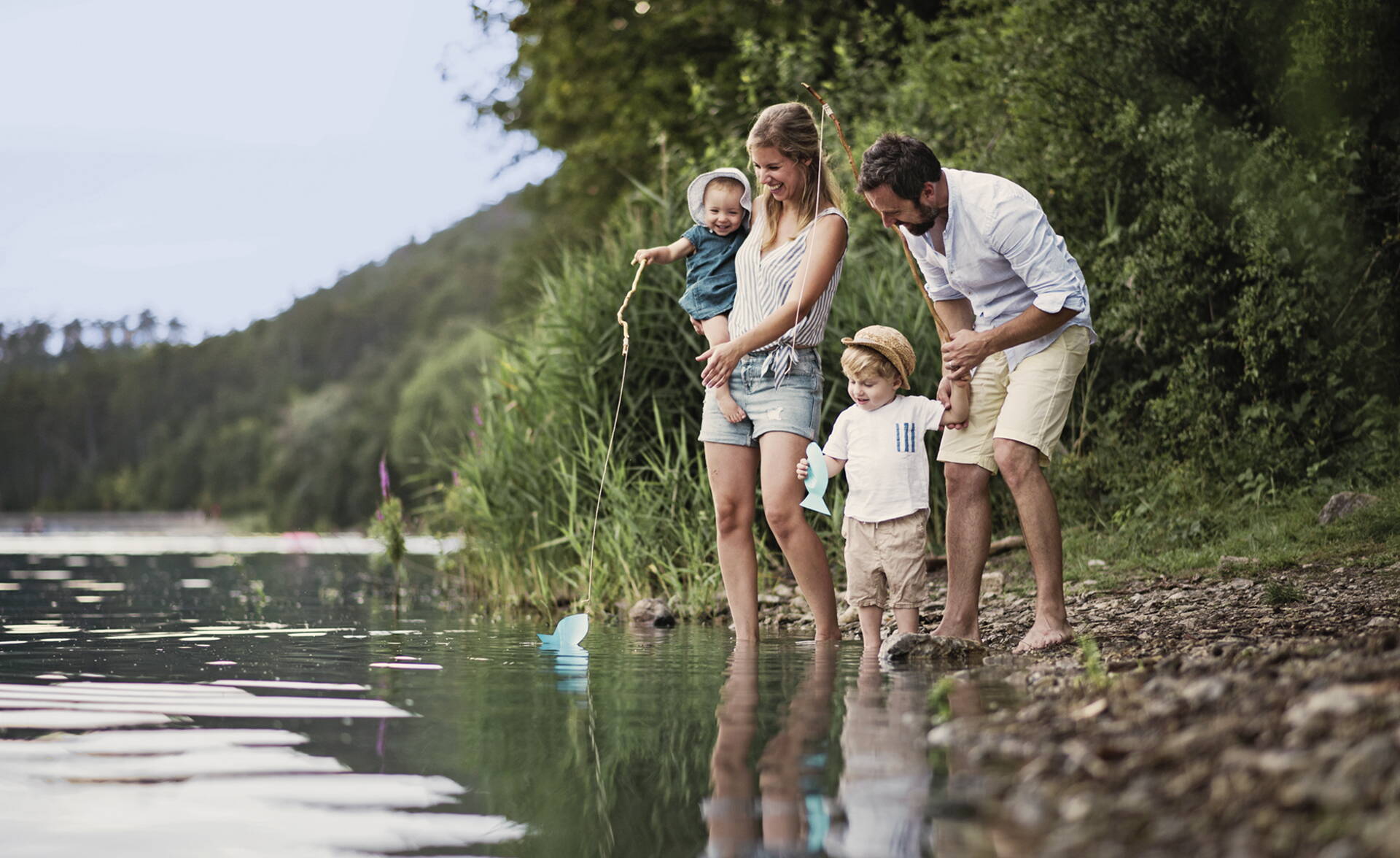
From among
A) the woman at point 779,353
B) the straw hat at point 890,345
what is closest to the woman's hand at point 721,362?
the woman at point 779,353

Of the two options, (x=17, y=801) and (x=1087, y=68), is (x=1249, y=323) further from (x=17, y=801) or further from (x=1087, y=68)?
(x=17, y=801)

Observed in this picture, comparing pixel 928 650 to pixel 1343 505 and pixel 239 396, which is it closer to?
pixel 1343 505

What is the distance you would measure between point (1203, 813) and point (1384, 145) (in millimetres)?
8215

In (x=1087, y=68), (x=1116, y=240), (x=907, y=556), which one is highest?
(x=1087, y=68)

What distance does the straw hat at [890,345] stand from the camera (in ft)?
16.8

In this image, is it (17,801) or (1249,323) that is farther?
(1249,323)

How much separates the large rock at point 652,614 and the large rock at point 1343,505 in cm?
361

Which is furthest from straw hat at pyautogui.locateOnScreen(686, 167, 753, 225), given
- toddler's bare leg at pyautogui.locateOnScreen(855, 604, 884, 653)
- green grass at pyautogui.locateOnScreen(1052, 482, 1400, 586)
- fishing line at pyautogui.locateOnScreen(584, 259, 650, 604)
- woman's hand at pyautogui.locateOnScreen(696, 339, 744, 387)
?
green grass at pyautogui.locateOnScreen(1052, 482, 1400, 586)

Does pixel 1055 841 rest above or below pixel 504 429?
below

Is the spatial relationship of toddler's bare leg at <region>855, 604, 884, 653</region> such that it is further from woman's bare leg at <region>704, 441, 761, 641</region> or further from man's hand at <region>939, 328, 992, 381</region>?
man's hand at <region>939, 328, 992, 381</region>

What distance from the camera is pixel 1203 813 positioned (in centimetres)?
179

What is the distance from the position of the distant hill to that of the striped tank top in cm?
6080

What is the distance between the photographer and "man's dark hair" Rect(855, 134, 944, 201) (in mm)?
4418

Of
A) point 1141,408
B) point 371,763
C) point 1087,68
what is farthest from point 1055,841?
point 1087,68
